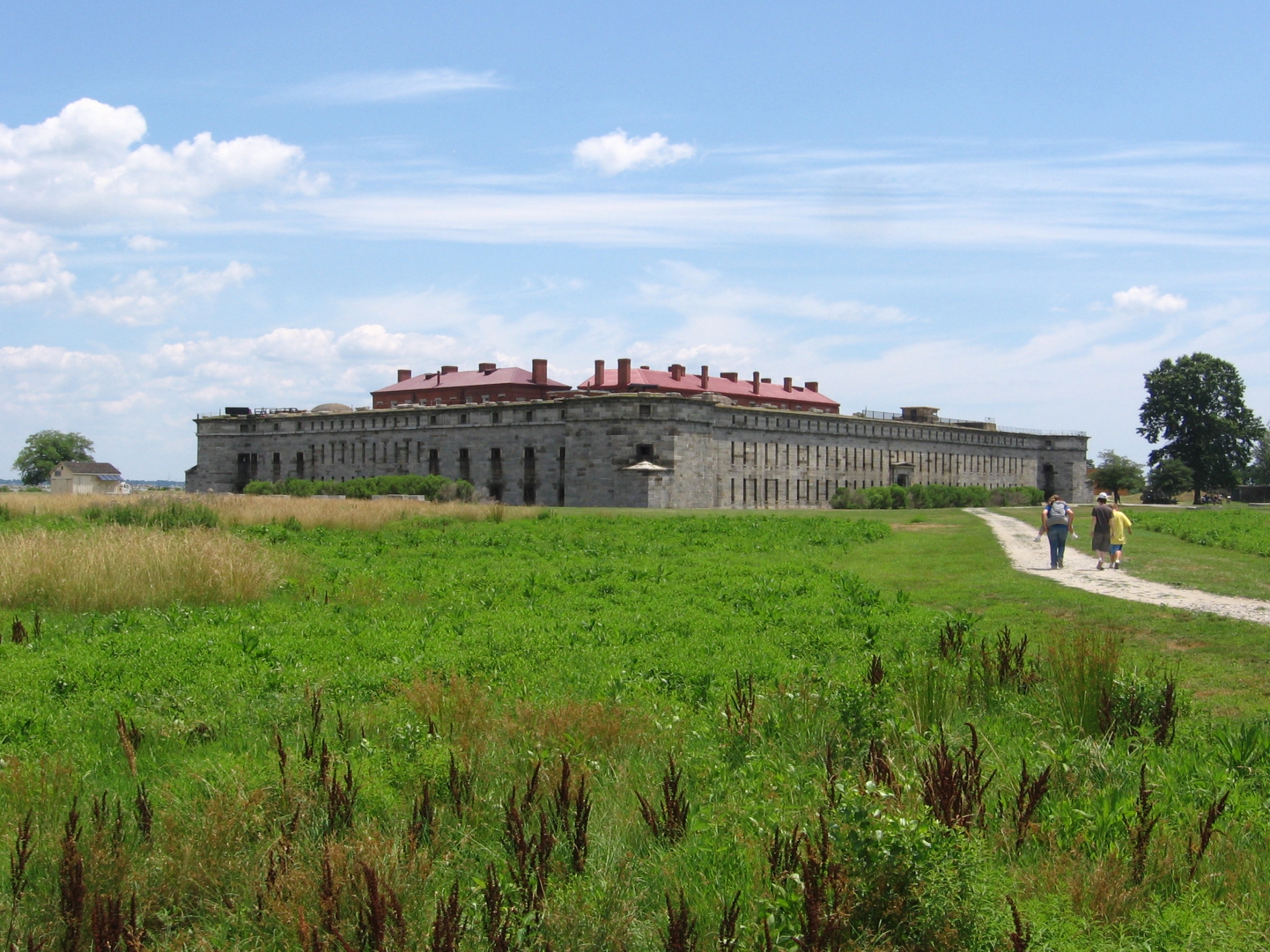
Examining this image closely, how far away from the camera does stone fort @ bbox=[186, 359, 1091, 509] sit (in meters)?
60.0

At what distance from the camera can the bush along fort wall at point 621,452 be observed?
59688 mm

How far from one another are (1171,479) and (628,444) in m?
40.9

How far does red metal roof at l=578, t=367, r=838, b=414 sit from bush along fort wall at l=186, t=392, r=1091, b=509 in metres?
7.86

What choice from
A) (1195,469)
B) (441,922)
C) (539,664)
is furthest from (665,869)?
(1195,469)

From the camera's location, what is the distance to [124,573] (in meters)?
14.5

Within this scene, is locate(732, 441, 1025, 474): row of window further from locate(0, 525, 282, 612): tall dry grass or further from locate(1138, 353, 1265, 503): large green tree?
locate(0, 525, 282, 612): tall dry grass

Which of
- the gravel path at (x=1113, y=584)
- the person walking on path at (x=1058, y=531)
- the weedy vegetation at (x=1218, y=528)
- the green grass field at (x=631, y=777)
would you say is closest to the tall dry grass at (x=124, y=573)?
the green grass field at (x=631, y=777)

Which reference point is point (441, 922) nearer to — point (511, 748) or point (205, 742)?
point (511, 748)

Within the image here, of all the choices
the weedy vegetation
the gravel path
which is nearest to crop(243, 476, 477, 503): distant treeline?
the weedy vegetation

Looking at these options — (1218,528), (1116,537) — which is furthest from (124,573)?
(1218,528)

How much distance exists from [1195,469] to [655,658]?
257 feet

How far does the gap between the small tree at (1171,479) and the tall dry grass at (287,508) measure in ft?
189

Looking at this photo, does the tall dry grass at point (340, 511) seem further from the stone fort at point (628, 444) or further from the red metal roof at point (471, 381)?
the red metal roof at point (471, 381)

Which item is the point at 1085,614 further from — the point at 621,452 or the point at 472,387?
the point at 472,387
